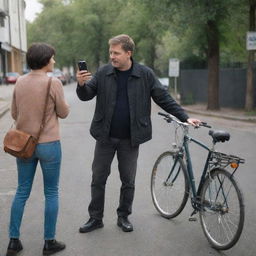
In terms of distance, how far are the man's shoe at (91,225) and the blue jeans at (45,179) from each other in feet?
1.73

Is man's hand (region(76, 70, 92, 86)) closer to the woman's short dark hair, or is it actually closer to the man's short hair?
the woman's short dark hair

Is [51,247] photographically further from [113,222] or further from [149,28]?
[149,28]

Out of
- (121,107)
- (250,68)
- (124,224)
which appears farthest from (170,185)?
(250,68)

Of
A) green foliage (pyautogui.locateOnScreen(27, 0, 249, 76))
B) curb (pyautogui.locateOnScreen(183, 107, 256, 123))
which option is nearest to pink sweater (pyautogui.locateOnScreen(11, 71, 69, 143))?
curb (pyautogui.locateOnScreen(183, 107, 256, 123))

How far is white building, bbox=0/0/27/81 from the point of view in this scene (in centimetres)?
4966

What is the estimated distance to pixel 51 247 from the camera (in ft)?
13.7

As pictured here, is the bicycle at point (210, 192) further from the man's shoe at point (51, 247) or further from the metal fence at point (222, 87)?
the metal fence at point (222, 87)

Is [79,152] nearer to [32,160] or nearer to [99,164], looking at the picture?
[99,164]

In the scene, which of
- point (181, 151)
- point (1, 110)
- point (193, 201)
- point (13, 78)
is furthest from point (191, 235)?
point (13, 78)

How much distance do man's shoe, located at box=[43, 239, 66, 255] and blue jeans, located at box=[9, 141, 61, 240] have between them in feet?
0.14

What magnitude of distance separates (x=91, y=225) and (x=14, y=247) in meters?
0.85

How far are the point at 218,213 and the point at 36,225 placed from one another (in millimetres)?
1801

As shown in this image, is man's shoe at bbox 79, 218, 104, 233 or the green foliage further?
the green foliage

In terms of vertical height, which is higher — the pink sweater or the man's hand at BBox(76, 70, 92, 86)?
the man's hand at BBox(76, 70, 92, 86)
